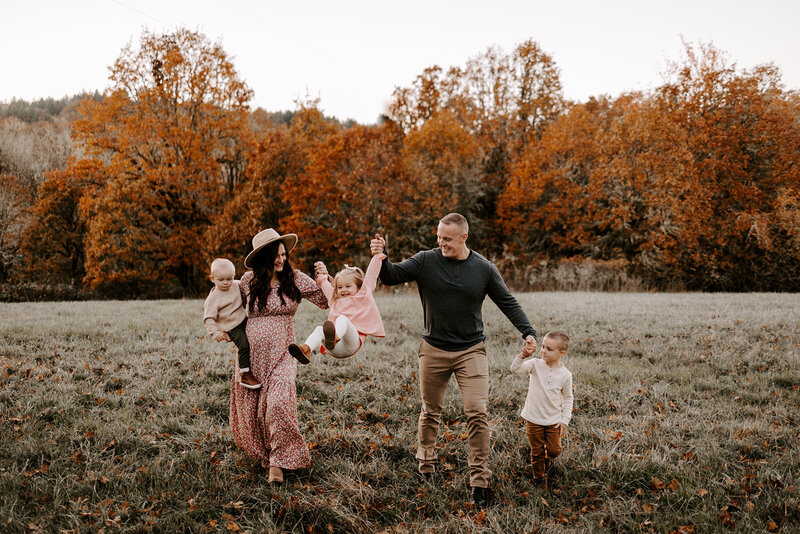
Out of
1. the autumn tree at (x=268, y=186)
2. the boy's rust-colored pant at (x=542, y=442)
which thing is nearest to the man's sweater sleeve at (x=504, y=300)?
the boy's rust-colored pant at (x=542, y=442)

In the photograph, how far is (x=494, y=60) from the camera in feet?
120

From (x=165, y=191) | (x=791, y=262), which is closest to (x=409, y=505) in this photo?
(x=165, y=191)

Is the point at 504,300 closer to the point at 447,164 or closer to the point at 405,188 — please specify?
the point at 405,188

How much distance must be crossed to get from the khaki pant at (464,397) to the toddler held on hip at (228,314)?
1616 mm

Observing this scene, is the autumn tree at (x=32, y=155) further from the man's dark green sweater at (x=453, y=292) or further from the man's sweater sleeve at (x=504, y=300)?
the man's sweater sleeve at (x=504, y=300)

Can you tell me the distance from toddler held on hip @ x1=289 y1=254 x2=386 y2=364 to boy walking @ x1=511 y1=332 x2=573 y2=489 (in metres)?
1.41

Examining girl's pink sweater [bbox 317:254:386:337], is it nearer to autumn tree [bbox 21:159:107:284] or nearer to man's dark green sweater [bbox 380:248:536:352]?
man's dark green sweater [bbox 380:248:536:352]

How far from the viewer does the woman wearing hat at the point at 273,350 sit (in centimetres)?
447

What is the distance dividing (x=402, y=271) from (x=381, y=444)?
82.7 inches

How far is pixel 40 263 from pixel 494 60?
3246cm

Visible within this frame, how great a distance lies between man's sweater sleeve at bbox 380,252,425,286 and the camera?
14.8ft

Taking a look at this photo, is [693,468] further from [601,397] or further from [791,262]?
[791,262]

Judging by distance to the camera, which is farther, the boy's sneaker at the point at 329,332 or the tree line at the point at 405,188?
the tree line at the point at 405,188

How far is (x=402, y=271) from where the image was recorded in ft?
15.1
